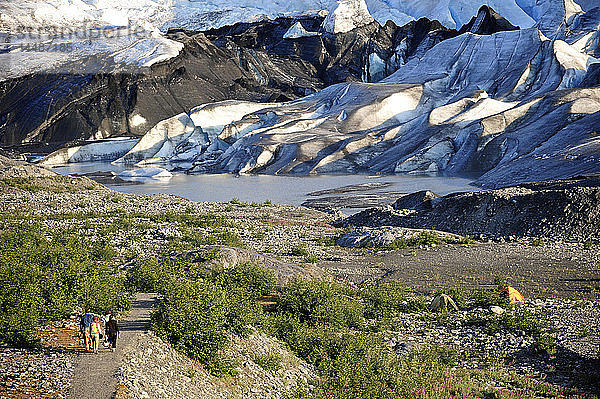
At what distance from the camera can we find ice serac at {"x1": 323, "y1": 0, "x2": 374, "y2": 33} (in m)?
119

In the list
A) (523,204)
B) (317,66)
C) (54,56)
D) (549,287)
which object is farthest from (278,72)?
(549,287)

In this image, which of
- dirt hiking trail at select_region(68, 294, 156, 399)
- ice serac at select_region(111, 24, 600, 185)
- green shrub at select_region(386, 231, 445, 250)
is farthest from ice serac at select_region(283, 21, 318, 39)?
dirt hiking trail at select_region(68, 294, 156, 399)

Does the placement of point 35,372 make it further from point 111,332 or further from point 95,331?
point 111,332

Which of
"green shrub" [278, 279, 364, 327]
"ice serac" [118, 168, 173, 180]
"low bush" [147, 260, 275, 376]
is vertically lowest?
"ice serac" [118, 168, 173, 180]

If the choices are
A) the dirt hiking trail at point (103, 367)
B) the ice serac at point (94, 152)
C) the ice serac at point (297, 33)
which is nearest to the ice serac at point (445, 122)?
the ice serac at point (94, 152)

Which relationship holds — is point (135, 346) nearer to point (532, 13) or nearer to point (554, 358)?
point (554, 358)

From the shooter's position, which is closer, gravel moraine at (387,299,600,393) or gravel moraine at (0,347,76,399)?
gravel moraine at (0,347,76,399)

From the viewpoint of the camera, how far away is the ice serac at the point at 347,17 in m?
119

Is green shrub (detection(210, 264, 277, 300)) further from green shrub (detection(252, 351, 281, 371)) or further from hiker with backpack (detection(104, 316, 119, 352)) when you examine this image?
hiker with backpack (detection(104, 316, 119, 352))

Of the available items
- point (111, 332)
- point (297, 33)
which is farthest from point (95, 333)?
point (297, 33)

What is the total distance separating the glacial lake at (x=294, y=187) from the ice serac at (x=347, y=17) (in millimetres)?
70373

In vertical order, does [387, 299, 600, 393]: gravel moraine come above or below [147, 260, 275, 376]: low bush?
below

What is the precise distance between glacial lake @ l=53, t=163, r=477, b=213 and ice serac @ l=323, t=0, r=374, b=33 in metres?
70.4

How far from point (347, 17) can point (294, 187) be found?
82806mm
